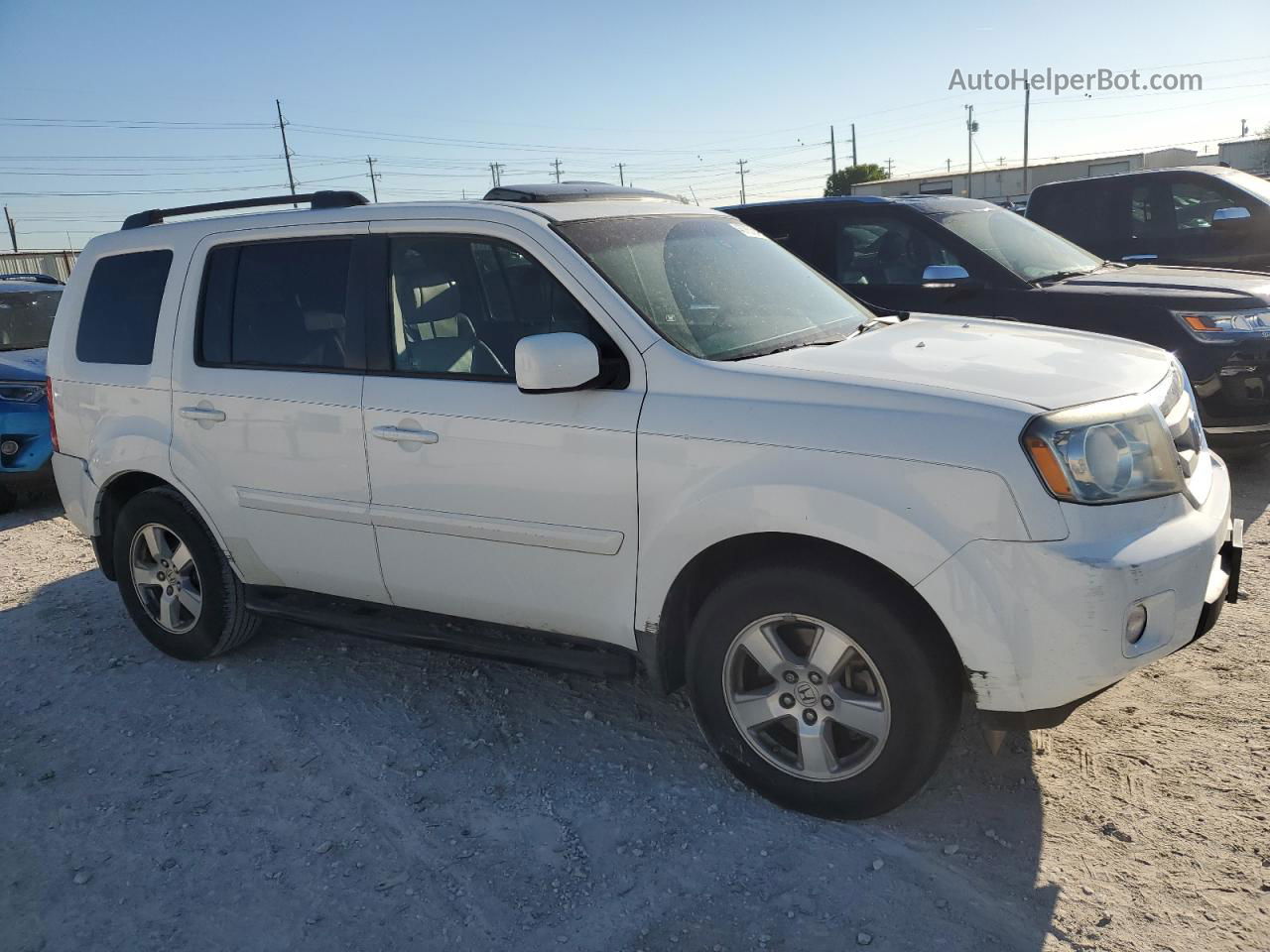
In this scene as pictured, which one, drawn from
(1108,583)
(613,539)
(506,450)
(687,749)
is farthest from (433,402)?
(1108,583)

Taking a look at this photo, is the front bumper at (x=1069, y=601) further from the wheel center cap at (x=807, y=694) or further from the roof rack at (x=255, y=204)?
the roof rack at (x=255, y=204)

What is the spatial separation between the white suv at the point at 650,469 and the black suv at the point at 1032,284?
2.56m

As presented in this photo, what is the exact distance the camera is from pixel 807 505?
286 centimetres

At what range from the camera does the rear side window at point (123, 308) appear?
4.43m

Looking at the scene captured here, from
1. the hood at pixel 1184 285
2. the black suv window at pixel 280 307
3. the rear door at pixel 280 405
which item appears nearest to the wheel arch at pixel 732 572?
the rear door at pixel 280 405

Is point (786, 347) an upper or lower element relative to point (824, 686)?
upper

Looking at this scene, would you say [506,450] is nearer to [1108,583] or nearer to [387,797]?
[387,797]

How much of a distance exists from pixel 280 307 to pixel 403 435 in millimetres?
927

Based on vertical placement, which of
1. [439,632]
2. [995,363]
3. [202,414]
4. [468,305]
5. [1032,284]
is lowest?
[439,632]

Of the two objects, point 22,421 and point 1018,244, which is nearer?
point 1018,244

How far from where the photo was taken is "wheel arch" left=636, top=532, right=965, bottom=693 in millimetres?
2865

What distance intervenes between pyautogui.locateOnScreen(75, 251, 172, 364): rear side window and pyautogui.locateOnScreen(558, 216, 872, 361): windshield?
2.02m

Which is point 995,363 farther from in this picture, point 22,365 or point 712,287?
point 22,365

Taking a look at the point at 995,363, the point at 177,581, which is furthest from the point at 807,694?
the point at 177,581
